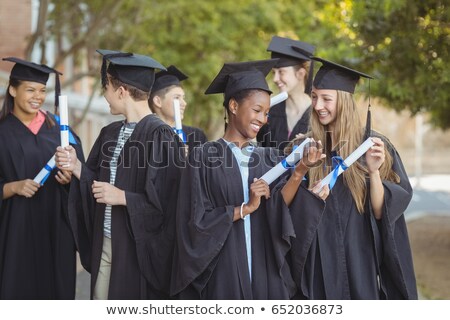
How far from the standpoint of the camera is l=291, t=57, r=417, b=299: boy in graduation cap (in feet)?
14.2

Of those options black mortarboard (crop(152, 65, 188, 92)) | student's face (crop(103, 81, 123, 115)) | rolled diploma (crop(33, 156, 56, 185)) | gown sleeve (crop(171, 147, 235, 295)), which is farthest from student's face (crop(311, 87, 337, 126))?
rolled diploma (crop(33, 156, 56, 185))

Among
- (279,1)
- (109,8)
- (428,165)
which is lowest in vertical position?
(428,165)

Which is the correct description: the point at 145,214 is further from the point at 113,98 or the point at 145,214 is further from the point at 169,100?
the point at 169,100

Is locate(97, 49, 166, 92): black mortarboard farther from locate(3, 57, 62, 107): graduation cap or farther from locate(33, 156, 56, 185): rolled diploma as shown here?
locate(3, 57, 62, 107): graduation cap

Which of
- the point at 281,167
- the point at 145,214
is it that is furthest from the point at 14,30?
the point at 281,167

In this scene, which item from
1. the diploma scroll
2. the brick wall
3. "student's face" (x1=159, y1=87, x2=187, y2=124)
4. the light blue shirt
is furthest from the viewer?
the brick wall

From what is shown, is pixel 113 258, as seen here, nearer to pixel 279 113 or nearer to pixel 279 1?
pixel 279 113

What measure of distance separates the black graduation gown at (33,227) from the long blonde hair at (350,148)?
6.41 feet

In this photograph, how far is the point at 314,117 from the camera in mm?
4527

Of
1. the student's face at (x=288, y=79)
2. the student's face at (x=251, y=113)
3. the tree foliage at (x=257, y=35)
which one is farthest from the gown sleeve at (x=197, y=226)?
the tree foliage at (x=257, y=35)

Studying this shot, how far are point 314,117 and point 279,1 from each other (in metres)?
17.6

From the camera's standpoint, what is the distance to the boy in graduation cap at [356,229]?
4.34 metres

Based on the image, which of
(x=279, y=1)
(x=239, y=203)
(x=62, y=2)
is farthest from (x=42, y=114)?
(x=279, y=1)

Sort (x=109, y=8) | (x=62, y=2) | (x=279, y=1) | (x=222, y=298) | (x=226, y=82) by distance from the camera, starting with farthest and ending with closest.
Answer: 1. (x=279, y=1)
2. (x=62, y=2)
3. (x=109, y=8)
4. (x=226, y=82)
5. (x=222, y=298)
